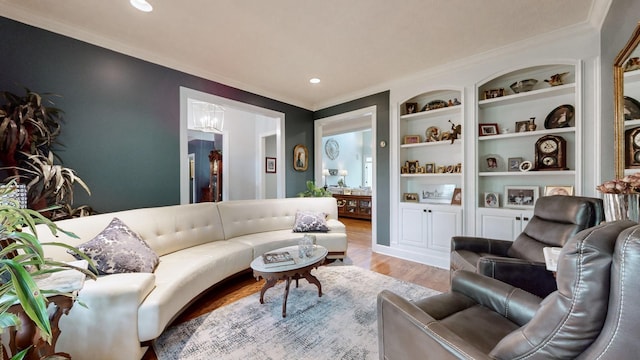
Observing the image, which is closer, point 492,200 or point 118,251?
point 118,251

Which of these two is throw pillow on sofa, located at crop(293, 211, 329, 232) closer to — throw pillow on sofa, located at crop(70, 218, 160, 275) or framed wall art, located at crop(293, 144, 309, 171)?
framed wall art, located at crop(293, 144, 309, 171)

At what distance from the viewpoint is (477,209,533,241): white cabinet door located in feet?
8.74

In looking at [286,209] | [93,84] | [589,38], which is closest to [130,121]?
[93,84]

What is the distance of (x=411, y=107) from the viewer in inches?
144

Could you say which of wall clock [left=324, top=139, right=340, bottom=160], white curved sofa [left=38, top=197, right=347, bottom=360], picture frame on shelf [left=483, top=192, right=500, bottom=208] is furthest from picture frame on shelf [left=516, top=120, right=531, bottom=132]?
wall clock [left=324, top=139, right=340, bottom=160]

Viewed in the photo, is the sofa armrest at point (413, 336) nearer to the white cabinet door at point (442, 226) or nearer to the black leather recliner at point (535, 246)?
the black leather recliner at point (535, 246)

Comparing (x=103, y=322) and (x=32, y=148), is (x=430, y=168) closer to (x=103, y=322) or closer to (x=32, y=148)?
(x=103, y=322)

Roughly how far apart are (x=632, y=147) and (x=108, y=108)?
4.44 meters

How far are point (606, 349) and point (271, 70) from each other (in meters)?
3.56

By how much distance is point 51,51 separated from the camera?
7.48 feet

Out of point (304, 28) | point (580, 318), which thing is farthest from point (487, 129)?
point (580, 318)

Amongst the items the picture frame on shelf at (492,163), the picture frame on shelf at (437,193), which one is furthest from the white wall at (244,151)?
the picture frame on shelf at (492,163)

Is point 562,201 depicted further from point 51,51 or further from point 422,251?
point 51,51

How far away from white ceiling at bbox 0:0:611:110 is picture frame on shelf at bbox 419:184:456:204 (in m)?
1.67
